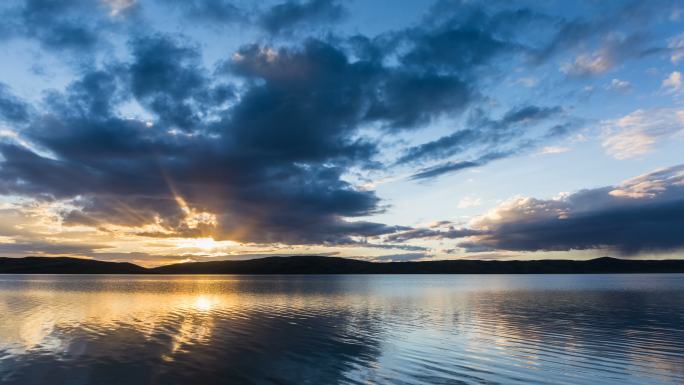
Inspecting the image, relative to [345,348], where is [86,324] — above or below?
above

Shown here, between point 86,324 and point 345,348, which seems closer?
point 345,348

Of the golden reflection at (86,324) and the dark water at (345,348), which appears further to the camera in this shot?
the golden reflection at (86,324)

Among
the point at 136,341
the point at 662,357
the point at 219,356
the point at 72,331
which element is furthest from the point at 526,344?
the point at 72,331

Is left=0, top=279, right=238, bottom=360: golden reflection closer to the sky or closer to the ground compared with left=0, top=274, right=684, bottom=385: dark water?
closer to the sky

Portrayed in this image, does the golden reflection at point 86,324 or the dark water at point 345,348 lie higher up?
the golden reflection at point 86,324

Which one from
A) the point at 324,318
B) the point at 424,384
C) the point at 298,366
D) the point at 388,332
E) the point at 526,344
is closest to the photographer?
the point at 424,384

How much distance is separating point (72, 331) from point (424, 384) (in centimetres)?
3525

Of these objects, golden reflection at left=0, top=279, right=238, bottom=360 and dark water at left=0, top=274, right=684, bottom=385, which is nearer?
dark water at left=0, top=274, right=684, bottom=385

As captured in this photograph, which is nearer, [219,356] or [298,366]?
[298,366]

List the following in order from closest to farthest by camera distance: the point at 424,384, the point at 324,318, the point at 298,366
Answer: the point at 424,384
the point at 298,366
the point at 324,318

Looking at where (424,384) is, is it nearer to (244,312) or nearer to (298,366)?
(298,366)

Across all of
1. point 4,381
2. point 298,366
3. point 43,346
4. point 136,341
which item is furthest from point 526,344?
point 43,346

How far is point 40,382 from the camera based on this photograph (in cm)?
Answer: 2366

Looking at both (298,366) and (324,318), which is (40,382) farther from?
(324,318)
